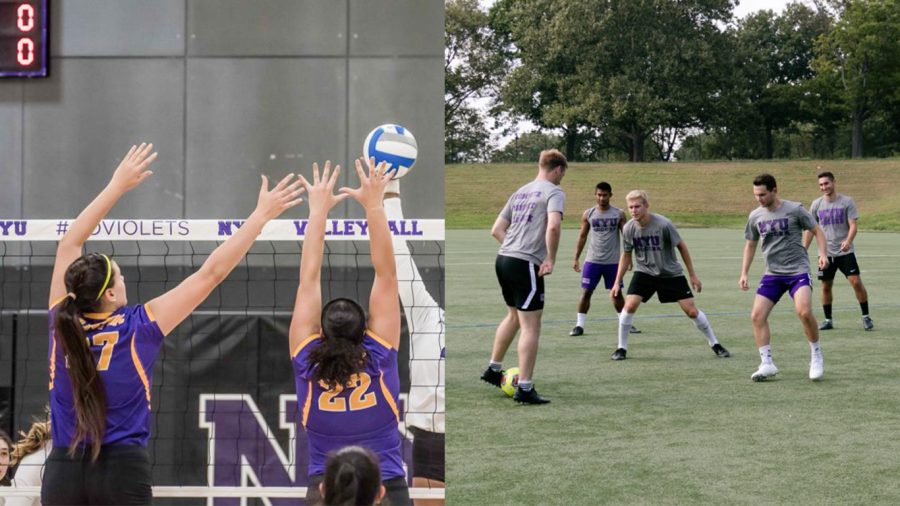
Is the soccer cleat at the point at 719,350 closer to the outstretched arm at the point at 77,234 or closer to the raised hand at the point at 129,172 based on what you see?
the raised hand at the point at 129,172

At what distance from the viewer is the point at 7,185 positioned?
21.8 feet

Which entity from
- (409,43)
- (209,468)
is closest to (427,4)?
(409,43)

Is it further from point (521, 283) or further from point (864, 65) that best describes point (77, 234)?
point (864, 65)

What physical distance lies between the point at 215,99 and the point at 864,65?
69.4m

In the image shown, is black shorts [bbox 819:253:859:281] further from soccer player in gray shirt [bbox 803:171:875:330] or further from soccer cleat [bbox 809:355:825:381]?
soccer cleat [bbox 809:355:825:381]

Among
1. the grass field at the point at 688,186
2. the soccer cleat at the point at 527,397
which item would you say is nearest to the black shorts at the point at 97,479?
the soccer cleat at the point at 527,397

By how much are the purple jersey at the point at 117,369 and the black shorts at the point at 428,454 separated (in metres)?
2.23

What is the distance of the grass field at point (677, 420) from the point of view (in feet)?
22.1

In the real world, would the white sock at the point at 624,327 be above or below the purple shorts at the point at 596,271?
below

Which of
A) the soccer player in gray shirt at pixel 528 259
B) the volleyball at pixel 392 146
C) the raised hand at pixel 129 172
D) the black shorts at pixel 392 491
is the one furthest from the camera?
the soccer player in gray shirt at pixel 528 259

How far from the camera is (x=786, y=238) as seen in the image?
1041cm

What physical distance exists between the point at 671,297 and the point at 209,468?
6.36m

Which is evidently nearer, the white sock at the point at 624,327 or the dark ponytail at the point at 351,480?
the dark ponytail at the point at 351,480

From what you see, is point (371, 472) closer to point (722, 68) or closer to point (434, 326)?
point (434, 326)
